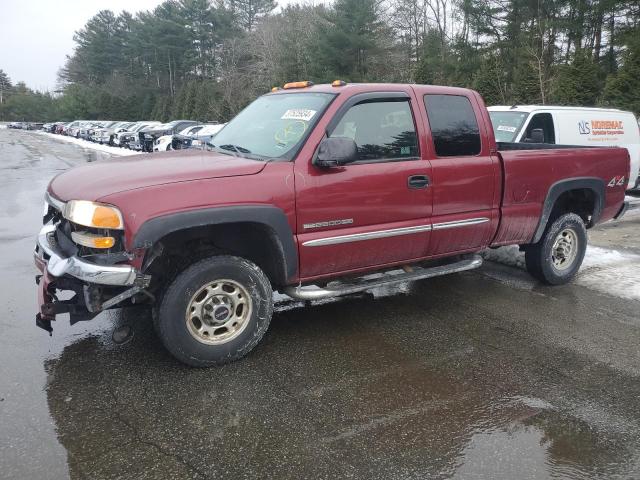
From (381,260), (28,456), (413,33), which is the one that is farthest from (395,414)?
(413,33)

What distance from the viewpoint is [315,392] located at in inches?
141

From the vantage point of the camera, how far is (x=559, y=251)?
239 inches

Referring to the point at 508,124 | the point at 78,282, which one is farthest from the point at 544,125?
the point at 78,282

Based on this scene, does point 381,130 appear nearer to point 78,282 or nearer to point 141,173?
point 141,173

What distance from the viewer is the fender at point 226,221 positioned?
11.2 ft

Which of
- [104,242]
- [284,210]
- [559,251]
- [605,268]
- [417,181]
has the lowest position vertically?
[605,268]

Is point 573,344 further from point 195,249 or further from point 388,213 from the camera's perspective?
point 195,249

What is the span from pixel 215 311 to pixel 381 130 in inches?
78.3

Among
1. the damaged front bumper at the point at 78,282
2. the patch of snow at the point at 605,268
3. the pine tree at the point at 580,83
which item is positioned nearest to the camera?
the damaged front bumper at the point at 78,282

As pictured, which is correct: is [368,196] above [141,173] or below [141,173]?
below

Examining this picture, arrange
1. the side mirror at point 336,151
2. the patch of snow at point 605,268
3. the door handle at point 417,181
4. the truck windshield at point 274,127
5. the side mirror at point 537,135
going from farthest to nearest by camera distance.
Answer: the side mirror at point 537,135
the patch of snow at point 605,268
the door handle at point 417,181
the truck windshield at point 274,127
the side mirror at point 336,151

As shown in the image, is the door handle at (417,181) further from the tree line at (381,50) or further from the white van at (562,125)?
the tree line at (381,50)

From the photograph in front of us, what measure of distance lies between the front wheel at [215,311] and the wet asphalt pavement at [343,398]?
0.52ft

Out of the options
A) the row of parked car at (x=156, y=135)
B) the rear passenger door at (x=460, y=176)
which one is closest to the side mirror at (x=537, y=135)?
the rear passenger door at (x=460, y=176)
